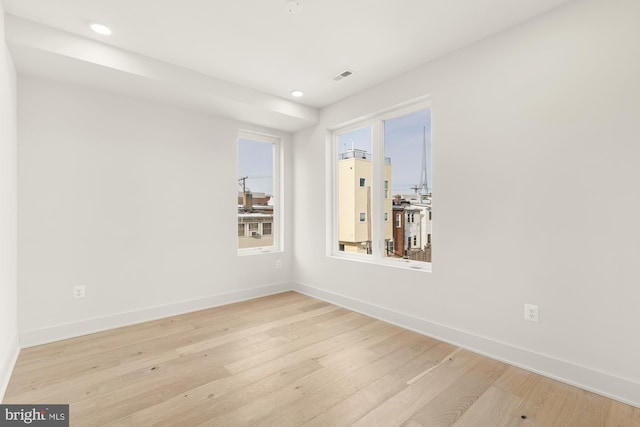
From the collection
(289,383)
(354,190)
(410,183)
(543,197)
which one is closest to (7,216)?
(289,383)

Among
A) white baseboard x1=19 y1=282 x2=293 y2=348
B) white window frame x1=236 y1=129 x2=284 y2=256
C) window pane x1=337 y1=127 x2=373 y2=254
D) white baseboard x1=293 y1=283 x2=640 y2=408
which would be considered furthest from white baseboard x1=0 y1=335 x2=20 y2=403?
window pane x1=337 y1=127 x2=373 y2=254

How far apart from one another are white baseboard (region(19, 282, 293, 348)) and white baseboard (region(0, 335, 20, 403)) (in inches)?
6.2

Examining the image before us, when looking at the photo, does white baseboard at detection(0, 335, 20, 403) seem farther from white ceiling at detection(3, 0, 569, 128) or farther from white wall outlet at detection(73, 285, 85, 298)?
white ceiling at detection(3, 0, 569, 128)

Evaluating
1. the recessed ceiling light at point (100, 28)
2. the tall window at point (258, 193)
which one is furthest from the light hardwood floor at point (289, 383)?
the recessed ceiling light at point (100, 28)

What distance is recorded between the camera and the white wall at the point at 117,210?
2.71 metres

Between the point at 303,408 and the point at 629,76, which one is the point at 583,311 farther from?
the point at 303,408

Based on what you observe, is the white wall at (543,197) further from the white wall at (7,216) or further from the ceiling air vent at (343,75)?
the white wall at (7,216)

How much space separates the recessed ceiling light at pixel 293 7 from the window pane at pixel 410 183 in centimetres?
156

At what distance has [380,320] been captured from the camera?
3285 millimetres

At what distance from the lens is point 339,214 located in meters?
4.05

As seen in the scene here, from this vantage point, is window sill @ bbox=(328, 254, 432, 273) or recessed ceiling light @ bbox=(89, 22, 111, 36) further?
window sill @ bbox=(328, 254, 432, 273)

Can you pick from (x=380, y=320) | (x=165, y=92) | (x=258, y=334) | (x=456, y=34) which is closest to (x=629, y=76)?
(x=456, y=34)

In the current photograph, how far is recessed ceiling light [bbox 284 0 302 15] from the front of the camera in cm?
211

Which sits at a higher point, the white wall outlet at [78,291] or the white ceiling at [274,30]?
the white ceiling at [274,30]
